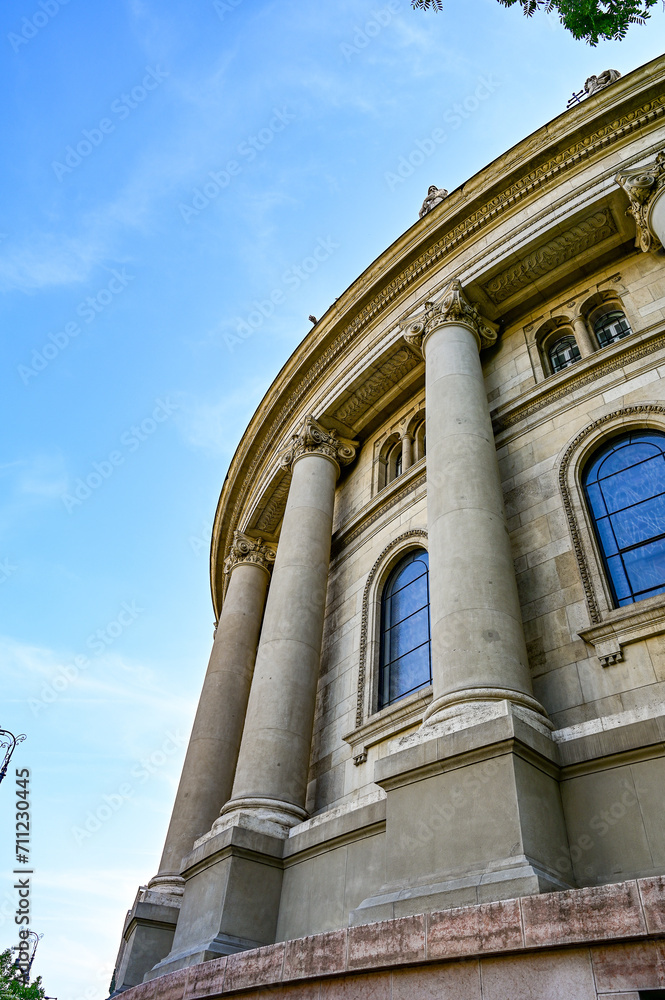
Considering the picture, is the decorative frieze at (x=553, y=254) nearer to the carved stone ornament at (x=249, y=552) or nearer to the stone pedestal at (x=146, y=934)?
the carved stone ornament at (x=249, y=552)

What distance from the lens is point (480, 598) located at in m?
11.4

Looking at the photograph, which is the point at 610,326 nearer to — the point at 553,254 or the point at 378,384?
the point at 553,254

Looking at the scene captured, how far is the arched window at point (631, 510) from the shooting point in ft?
39.2

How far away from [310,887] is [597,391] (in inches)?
433

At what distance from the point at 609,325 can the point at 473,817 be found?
1257 centimetres

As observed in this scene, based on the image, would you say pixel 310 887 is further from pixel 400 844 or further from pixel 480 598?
pixel 480 598

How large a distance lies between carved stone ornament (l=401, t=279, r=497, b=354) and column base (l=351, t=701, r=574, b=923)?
429 inches

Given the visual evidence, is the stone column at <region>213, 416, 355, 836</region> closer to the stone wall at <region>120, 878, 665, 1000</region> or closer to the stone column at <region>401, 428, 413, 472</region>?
the stone column at <region>401, 428, 413, 472</region>

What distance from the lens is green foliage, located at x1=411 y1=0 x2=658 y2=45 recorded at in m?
9.61

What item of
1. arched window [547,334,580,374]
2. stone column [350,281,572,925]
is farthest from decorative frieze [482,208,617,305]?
stone column [350,281,572,925]

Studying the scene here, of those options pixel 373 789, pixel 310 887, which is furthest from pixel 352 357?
pixel 310 887

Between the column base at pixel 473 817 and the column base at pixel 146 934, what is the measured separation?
1020 cm

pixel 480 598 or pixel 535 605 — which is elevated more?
pixel 535 605

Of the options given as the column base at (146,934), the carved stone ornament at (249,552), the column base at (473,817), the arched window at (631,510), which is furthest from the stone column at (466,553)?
the column base at (146,934)
